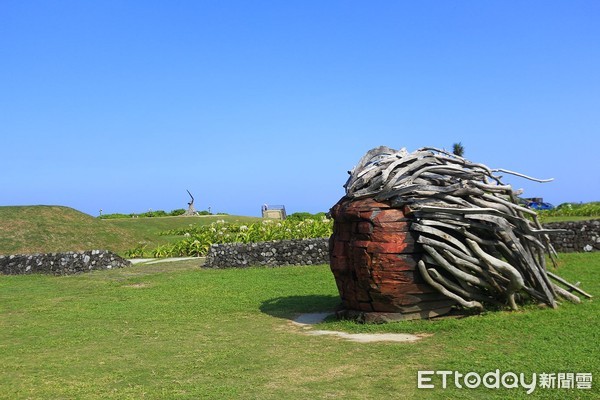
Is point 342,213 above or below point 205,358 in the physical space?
above

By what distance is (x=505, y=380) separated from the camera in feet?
21.0

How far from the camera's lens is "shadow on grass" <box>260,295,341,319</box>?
1150cm

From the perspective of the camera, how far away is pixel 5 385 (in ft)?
23.7

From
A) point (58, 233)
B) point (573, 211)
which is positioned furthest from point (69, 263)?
point (573, 211)

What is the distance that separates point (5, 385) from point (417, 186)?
6.26 meters

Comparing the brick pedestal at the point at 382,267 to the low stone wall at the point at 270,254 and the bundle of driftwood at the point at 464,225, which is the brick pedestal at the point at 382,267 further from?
Answer: the low stone wall at the point at 270,254

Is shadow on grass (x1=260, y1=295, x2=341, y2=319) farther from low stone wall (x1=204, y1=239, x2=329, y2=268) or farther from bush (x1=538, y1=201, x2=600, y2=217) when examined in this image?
bush (x1=538, y1=201, x2=600, y2=217)

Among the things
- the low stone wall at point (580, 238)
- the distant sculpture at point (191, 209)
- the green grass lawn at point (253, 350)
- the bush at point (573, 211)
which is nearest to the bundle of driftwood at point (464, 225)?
the green grass lawn at point (253, 350)

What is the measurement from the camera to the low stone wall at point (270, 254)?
19516 mm

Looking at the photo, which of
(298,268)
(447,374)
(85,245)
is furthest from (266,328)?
(85,245)

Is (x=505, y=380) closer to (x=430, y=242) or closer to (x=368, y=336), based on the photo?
(x=368, y=336)

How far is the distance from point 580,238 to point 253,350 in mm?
14107

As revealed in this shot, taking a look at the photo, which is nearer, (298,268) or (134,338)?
(134,338)

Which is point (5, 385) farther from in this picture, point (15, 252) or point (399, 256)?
point (15, 252)
